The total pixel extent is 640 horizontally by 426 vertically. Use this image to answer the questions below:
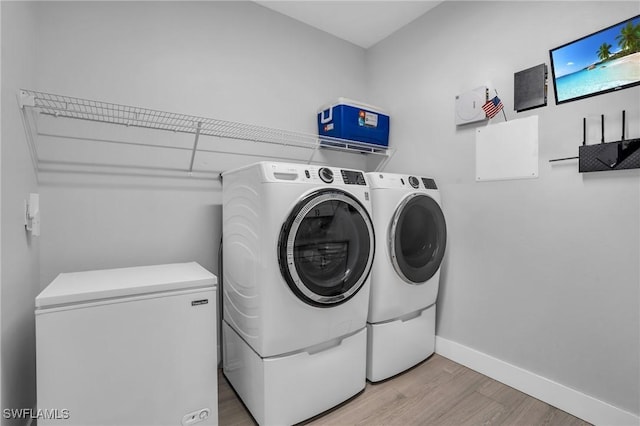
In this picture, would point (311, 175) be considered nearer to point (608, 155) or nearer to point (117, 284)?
point (117, 284)

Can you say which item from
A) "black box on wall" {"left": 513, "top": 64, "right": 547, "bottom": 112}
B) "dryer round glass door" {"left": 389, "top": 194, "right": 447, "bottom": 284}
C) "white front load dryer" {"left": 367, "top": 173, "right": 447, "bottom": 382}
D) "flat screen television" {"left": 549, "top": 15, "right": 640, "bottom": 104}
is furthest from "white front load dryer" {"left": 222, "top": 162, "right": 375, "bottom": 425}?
"flat screen television" {"left": 549, "top": 15, "right": 640, "bottom": 104}

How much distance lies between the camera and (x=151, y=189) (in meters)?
1.79

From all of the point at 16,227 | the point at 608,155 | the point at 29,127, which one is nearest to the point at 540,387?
the point at 608,155

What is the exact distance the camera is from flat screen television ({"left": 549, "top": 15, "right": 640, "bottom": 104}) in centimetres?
136

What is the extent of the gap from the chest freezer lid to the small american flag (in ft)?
6.13

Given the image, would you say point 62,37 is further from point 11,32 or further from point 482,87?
point 482,87

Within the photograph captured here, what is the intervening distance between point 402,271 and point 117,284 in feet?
4.73

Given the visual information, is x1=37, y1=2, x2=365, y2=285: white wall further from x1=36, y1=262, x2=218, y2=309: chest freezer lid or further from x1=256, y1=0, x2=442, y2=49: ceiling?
x1=36, y1=262, x2=218, y2=309: chest freezer lid

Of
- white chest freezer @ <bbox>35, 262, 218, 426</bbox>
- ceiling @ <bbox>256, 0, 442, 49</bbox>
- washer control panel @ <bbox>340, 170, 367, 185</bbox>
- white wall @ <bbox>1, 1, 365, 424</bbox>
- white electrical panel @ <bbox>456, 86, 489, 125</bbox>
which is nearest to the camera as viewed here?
white chest freezer @ <bbox>35, 262, 218, 426</bbox>

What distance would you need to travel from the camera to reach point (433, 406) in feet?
5.25

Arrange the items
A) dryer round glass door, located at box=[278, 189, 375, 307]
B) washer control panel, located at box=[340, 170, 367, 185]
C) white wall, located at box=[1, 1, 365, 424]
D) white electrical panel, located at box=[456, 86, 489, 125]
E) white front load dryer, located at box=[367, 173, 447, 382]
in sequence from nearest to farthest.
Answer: white wall, located at box=[1, 1, 365, 424], dryer round glass door, located at box=[278, 189, 375, 307], washer control panel, located at box=[340, 170, 367, 185], white front load dryer, located at box=[367, 173, 447, 382], white electrical panel, located at box=[456, 86, 489, 125]

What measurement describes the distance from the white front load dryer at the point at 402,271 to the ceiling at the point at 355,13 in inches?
53.8

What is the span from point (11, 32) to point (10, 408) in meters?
1.38

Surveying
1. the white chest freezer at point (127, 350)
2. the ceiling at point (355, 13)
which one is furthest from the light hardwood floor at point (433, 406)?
the ceiling at point (355, 13)
